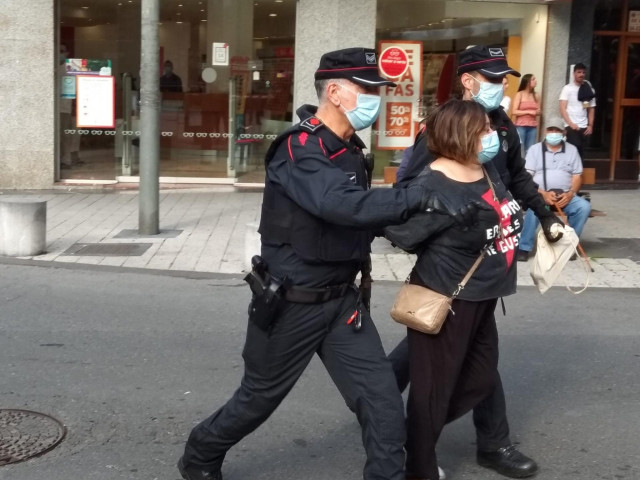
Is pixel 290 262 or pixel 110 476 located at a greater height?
pixel 290 262

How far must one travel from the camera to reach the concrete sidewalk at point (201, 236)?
952cm

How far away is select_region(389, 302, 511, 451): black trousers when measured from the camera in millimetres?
4703

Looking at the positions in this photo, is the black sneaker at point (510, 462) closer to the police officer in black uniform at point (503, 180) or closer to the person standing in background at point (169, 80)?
the police officer in black uniform at point (503, 180)

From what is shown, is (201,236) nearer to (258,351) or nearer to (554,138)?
(554,138)

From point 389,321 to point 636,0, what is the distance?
995cm

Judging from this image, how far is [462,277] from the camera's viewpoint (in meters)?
4.17

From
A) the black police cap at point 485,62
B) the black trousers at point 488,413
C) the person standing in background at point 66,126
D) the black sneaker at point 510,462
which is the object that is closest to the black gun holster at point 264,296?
the black trousers at point 488,413

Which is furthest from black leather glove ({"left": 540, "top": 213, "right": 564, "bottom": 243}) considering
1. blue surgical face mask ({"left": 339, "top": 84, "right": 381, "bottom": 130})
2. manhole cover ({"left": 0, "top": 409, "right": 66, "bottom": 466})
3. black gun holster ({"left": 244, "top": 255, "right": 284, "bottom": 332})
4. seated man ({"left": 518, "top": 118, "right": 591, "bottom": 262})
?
seated man ({"left": 518, "top": 118, "right": 591, "bottom": 262})

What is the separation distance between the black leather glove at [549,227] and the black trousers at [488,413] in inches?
27.8

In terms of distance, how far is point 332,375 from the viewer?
410 cm

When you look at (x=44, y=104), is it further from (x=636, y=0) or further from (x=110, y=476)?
(x=110, y=476)

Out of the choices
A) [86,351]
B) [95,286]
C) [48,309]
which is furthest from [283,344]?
[95,286]

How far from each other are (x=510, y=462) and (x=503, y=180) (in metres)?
1.34

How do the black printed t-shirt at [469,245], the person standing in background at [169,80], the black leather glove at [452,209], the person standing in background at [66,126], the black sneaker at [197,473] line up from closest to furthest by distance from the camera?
the black leather glove at [452,209] < the black printed t-shirt at [469,245] < the black sneaker at [197,473] < the person standing in background at [66,126] < the person standing in background at [169,80]
